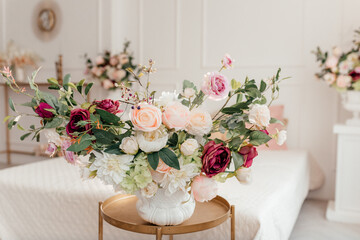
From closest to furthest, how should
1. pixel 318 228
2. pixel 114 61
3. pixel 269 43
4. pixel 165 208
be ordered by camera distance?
pixel 165 208
pixel 318 228
pixel 269 43
pixel 114 61

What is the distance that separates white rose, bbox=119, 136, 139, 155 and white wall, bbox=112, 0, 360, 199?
275 centimetres

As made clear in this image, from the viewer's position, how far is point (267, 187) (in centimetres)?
227

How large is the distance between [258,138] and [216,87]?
0.73 feet

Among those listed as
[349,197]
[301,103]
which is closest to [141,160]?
[349,197]

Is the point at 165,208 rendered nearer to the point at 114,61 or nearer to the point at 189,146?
the point at 189,146

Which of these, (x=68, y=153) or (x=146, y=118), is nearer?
(x=146, y=118)

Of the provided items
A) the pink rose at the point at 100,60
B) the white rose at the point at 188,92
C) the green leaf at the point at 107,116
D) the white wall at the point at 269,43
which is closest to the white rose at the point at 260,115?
the white rose at the point at 188,92

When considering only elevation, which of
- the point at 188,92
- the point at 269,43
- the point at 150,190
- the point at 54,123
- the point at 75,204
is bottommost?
the point at 75,204

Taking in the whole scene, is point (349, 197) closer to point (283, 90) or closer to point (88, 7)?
point (283, 90)

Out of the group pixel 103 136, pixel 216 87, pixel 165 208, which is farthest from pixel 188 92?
pixel 165 208

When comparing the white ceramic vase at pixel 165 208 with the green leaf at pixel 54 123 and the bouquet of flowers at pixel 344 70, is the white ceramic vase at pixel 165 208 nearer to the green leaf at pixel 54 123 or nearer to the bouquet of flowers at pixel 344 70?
the green leaf at pixel 54 123

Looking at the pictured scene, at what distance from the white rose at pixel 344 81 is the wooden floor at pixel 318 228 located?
1055mm

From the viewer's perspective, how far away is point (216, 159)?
4.25 ft

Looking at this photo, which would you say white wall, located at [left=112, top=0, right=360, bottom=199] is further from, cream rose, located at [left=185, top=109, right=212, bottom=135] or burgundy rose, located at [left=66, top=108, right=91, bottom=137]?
burgundy rose, located at [left=66, top=108, right=91, bottom=137]
